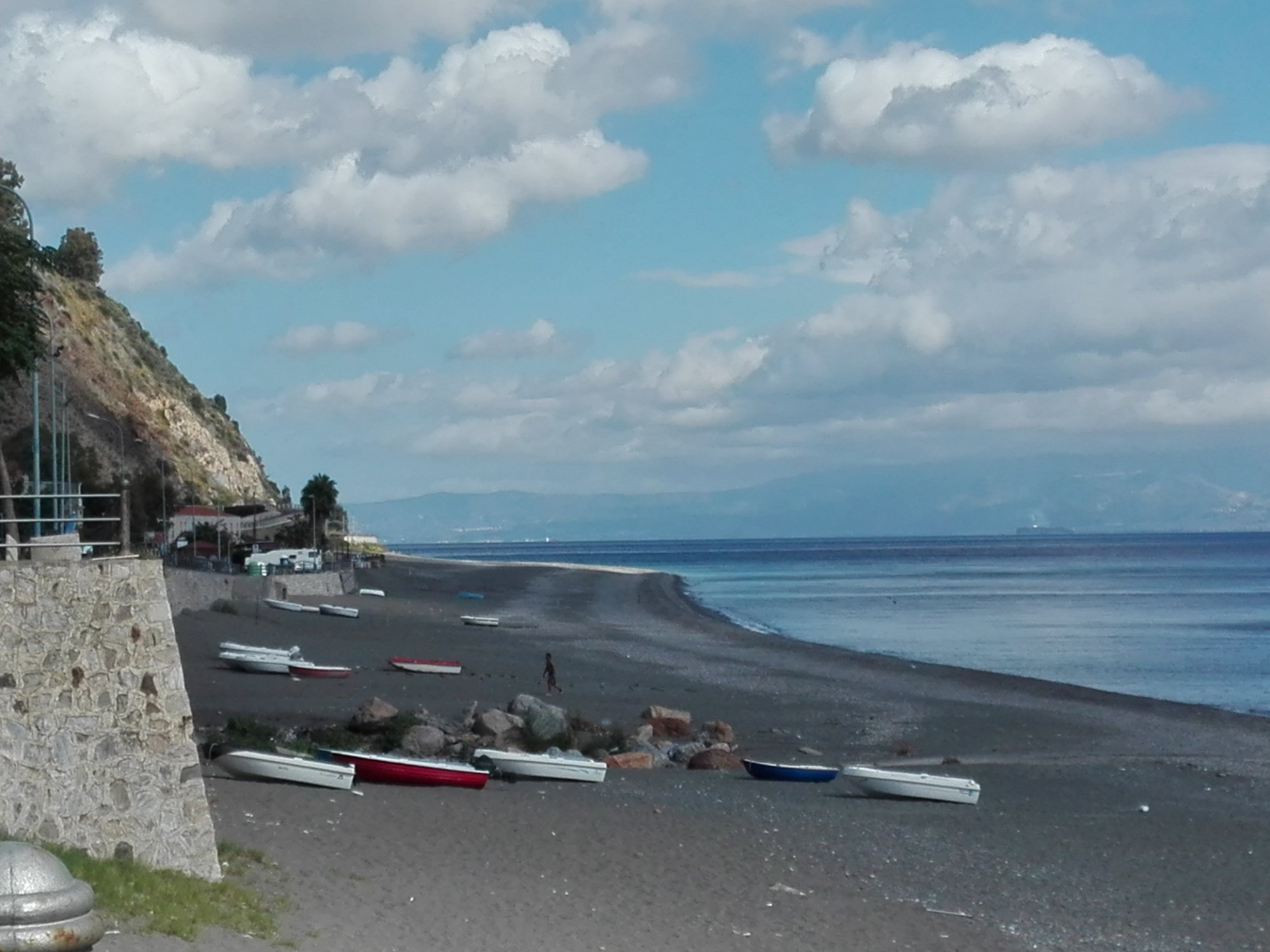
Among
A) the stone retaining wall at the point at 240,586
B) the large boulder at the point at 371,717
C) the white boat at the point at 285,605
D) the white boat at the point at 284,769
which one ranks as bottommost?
the large boulder at the point at 371,717

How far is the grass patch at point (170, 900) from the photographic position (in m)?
11.5

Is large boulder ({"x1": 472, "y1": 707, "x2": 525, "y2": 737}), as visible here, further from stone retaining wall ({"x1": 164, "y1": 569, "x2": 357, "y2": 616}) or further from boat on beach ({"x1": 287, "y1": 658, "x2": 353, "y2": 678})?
stone retaining wall ({"x1": 164, "y1": 569, "x2": 357, "y2": 616})

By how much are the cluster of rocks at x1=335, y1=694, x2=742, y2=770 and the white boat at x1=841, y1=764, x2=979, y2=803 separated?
3364mm

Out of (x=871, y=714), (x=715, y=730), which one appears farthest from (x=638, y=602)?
(x=715, y=730)

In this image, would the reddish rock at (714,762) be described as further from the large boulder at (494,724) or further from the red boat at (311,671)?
the red boat at (311,671)

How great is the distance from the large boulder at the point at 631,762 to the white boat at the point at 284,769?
7.31 metres

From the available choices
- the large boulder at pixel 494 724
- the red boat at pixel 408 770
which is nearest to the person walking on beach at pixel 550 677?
the large boulder at pixel 494 724

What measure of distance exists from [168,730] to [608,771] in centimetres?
1326

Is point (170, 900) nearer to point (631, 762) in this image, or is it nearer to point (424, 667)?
point (631, 762)

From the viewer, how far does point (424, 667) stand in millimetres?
40031

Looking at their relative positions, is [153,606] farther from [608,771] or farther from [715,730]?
[715,730]

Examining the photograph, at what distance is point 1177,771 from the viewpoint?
92.9 feet

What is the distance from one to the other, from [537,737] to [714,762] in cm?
325

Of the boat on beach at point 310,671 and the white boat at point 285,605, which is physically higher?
the white boat at point 285,605
